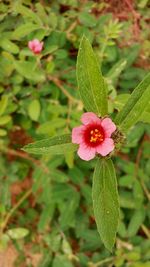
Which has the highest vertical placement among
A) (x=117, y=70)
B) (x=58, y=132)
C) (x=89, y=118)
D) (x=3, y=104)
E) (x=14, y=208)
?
(x=89, y=118)

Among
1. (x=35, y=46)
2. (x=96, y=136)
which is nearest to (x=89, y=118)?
(x=96, y=136)

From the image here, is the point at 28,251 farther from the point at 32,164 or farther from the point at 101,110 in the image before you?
the point at 101,110

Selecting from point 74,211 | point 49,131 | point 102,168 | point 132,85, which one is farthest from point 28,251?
point 102,168

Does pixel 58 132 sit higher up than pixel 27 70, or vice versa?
pixel 27 70

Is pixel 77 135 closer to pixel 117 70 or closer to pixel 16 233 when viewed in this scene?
pixel 117 70

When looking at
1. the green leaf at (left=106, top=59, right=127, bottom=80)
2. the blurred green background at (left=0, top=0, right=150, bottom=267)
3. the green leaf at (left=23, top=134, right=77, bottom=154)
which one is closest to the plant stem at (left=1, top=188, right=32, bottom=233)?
the blurred green background at (left=0, top=0, right=150, bottom=267)

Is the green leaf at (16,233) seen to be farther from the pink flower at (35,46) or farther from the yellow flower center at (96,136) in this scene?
the yellow flower center at (96,136)

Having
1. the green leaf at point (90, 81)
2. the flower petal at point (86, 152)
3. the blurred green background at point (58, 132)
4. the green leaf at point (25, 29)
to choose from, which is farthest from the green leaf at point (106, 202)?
the green leaf at point (25, 29)
